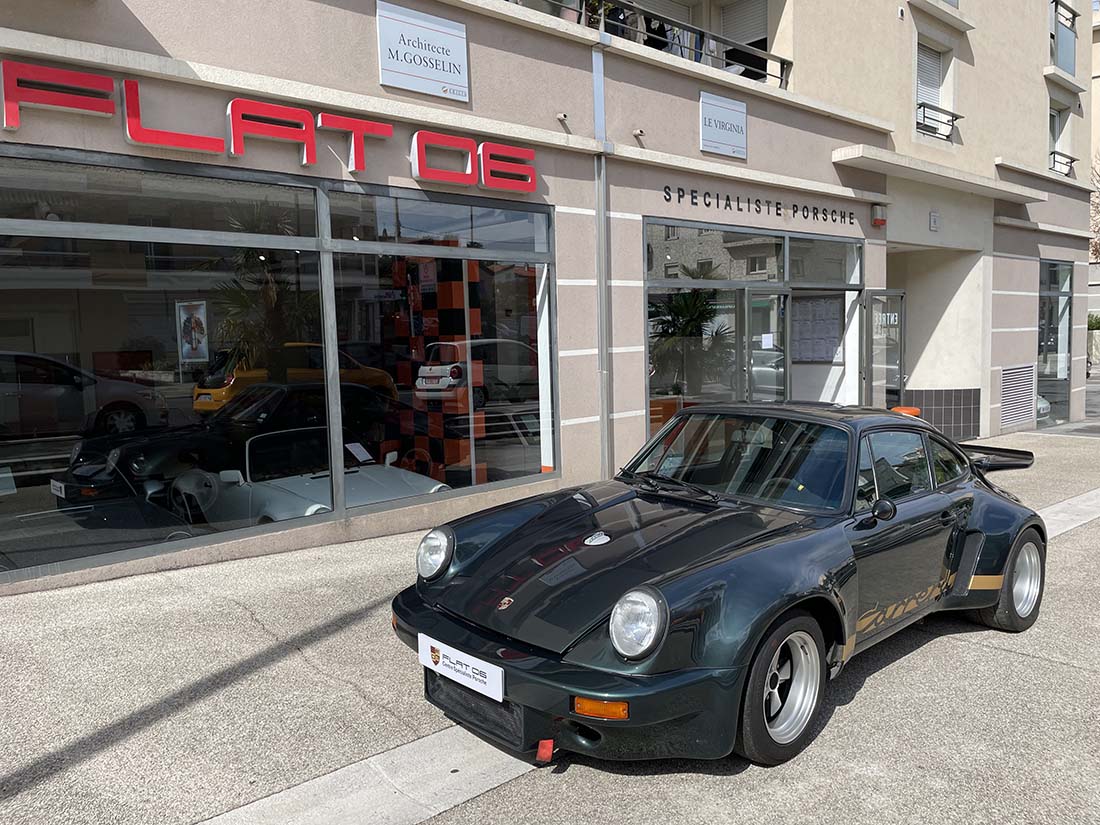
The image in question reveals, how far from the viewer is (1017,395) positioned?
47.7 feet

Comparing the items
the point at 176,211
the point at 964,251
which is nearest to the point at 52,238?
the point at 176,211

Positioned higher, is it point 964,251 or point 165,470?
point 964,251

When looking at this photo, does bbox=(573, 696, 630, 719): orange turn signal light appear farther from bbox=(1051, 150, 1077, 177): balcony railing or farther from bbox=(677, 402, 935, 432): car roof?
bbox=(1051, 150, 1077, 177): balcony railing

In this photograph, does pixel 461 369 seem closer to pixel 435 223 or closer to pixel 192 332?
pixel 435 223

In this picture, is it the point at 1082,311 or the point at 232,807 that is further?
the point at 1082,311

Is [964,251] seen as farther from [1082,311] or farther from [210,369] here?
[210,369]

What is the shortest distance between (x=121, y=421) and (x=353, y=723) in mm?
4025

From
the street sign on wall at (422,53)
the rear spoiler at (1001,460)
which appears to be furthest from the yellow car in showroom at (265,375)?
the rear spoiler at (1001,460)

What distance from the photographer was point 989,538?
4445 mm

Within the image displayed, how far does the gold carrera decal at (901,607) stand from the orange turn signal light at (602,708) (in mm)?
1391

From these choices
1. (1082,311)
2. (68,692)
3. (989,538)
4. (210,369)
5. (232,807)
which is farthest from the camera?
(1082,311)

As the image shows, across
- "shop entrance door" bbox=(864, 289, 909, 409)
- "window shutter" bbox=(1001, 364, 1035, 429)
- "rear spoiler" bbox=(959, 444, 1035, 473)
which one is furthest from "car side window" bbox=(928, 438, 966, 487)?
"window shutter" bbox=(1001, 364, 1035, 429)

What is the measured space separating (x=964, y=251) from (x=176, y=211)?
489 inches

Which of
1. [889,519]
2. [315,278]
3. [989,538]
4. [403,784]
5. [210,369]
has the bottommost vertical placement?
[403,784]
